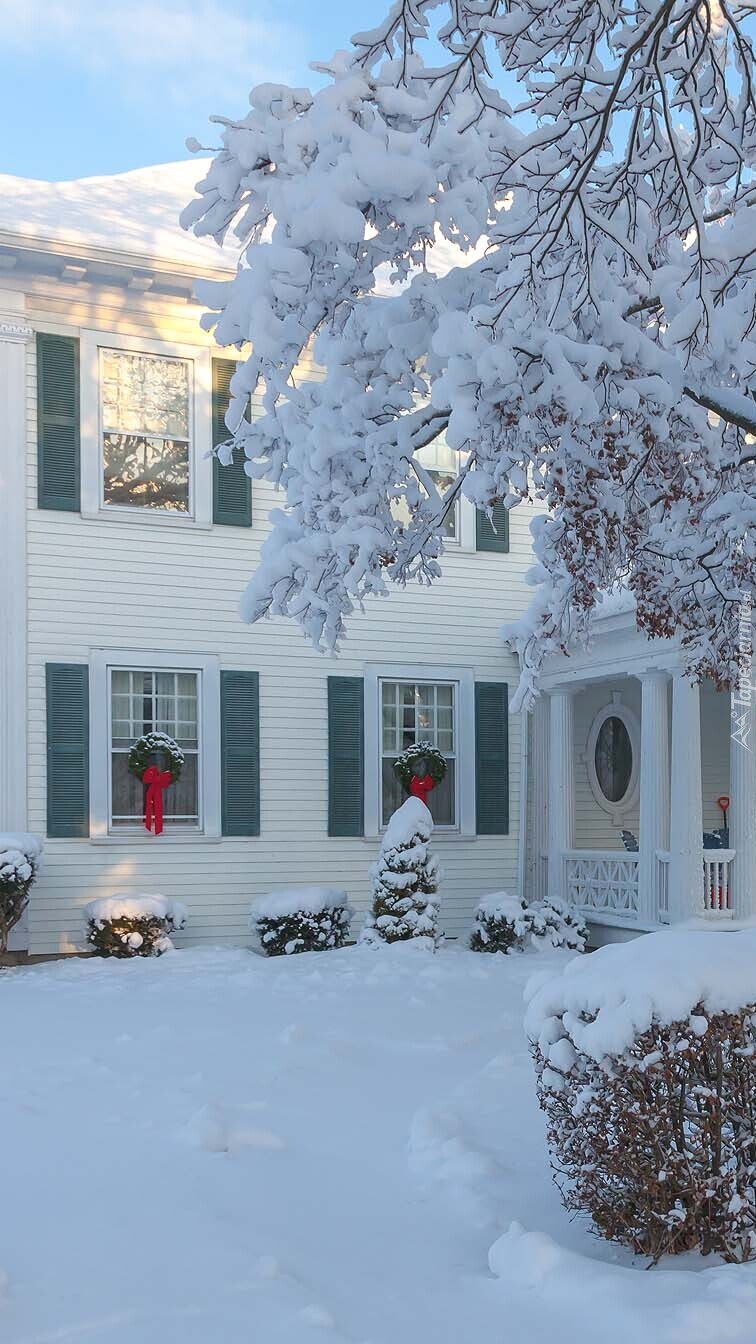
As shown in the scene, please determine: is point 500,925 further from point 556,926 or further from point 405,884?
point 405,884

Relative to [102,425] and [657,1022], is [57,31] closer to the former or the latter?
[102,425]

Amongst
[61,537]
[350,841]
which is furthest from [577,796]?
[61,537]

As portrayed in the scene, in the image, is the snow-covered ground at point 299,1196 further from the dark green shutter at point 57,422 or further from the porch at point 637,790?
the dark green shutter at point 57,422

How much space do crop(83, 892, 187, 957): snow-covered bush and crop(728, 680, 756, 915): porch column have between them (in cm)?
533

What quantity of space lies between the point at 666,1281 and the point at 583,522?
2956 millimetres

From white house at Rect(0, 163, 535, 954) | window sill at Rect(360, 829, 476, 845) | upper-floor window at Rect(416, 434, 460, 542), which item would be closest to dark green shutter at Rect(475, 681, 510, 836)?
white house at Rect(0, 163, 535, 954)

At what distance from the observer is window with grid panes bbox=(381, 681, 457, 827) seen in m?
13.6

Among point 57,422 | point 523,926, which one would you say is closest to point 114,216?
point 57,422

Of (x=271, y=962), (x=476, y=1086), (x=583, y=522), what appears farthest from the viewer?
(x=271, y=962)

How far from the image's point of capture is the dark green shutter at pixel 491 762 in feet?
45.7

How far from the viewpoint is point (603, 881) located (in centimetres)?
1289

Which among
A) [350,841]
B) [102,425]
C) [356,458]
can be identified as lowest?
[350,841]

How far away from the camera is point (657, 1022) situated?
3678 mm

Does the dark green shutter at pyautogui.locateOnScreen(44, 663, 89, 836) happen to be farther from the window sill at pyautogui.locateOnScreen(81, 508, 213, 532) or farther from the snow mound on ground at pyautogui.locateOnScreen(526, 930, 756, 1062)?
the snow mound on ground at pyautogui.locateOnScreen(526, 930, 756, 1062)
